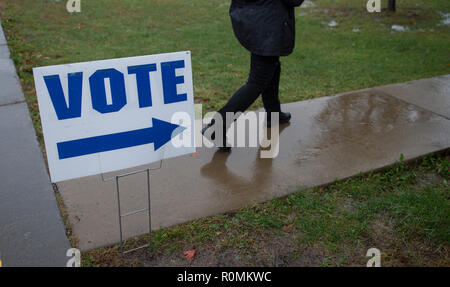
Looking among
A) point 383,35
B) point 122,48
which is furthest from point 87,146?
point 383,35

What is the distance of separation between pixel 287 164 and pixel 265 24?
116 cm

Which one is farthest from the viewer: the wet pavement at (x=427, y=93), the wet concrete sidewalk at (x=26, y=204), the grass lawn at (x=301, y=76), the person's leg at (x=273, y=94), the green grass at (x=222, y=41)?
the green grass at (x=222, y=41)

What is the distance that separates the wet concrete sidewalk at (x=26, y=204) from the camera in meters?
2.37

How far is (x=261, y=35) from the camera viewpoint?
3.16 metres

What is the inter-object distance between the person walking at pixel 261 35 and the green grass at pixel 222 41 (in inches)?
45.4

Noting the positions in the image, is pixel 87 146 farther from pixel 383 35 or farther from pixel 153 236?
pixel 383 35

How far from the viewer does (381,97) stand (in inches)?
187

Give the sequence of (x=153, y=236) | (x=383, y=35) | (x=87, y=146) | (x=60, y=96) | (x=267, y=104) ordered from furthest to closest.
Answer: (x=383, y=35) < (x=267, y=104) < (x=153, y=236) < (x=87, y=146) < (x=60, y=96)

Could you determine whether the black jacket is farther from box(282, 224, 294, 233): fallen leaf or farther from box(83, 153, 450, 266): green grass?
box(282, 224, 294, 233): fallen leaf

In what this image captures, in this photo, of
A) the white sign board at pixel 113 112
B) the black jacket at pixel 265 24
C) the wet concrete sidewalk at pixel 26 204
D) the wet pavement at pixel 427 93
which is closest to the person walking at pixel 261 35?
the black jacket at pixel 265 24

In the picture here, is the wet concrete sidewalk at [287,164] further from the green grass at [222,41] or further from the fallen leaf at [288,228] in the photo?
the green grass at [222,41]

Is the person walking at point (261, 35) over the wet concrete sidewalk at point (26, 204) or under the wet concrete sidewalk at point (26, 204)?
over

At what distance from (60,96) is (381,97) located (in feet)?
12.6

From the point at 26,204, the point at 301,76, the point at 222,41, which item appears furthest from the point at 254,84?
the point at 222,41
